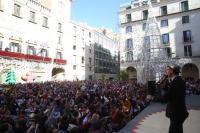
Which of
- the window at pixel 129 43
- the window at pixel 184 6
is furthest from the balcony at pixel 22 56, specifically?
the window at pixel 184 6

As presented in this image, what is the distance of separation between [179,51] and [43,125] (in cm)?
3740

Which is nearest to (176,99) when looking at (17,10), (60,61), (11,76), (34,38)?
(11,76)

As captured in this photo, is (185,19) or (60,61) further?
(185,19)

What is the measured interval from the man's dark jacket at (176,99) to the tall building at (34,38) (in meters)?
27.2

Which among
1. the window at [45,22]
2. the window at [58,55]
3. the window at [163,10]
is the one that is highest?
the window at [163,10]

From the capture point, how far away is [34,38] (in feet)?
115

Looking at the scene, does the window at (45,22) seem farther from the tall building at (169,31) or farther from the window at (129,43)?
the window at (129,43)

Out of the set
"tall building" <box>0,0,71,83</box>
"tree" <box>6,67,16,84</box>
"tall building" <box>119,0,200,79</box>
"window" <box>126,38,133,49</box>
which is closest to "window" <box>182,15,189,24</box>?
"tall building" <box>119,0,200,79</box>

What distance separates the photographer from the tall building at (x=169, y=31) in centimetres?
4059

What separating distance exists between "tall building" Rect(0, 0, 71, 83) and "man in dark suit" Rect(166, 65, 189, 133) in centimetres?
2715

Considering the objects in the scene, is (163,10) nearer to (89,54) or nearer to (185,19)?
(185,19)

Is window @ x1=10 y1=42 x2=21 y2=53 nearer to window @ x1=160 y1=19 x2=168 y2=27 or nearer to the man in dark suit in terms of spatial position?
window @ x1=160 y1=19 x2=168 y2=27

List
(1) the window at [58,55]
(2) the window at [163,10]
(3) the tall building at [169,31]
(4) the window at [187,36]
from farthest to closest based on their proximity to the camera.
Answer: (2) the window at [163,10], (4) the window at [187,36], (3) the tall building at [169,31], (1) the window at [58,55]

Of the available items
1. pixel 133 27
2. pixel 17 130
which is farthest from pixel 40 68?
pixel 17 130
